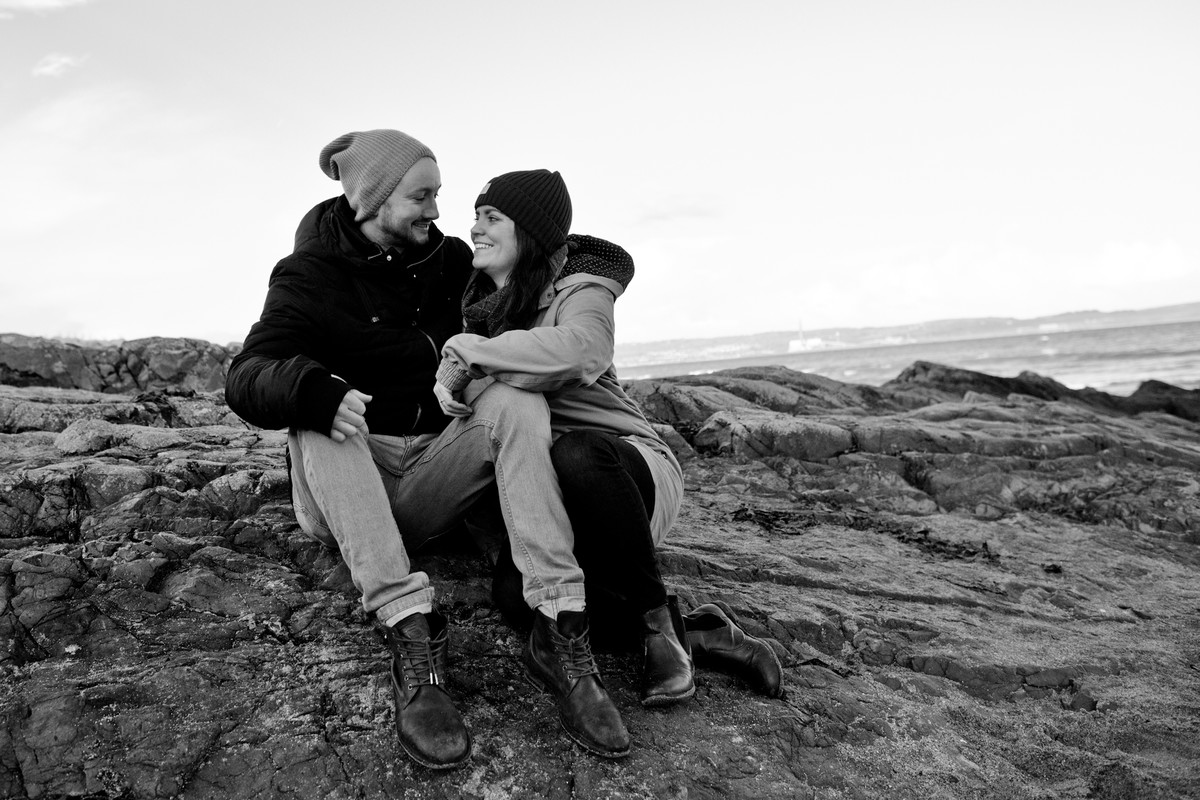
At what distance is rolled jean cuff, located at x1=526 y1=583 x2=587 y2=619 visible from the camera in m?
2.97

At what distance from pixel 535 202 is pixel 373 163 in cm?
79

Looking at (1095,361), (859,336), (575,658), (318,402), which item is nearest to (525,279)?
(318,402)

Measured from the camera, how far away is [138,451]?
4.92m

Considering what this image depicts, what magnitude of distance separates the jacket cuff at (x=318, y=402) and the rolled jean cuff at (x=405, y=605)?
67 cm

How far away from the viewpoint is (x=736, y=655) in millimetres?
3410

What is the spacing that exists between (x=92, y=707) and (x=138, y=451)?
242cm

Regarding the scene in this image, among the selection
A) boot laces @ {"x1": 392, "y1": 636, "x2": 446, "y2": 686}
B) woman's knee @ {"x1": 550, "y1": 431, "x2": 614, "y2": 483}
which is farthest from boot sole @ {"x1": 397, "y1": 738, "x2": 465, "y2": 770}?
woman's knee @ {"x1": 550, "y1": 431, "x2": 614, "y2": 483}

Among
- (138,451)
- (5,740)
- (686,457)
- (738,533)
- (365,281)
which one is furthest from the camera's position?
(686,457)

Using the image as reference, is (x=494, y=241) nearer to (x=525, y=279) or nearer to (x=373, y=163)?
(x=525, y=279)

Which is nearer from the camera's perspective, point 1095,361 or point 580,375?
point 580,375

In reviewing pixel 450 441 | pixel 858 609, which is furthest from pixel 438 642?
pixel 858 609

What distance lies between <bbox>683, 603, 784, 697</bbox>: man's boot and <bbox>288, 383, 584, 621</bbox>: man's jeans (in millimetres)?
707

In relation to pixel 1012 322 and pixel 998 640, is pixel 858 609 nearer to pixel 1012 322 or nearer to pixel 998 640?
pixel 998 640

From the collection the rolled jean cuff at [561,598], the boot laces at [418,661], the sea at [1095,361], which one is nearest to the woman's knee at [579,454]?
the rolled jean cuff at [561,598]
